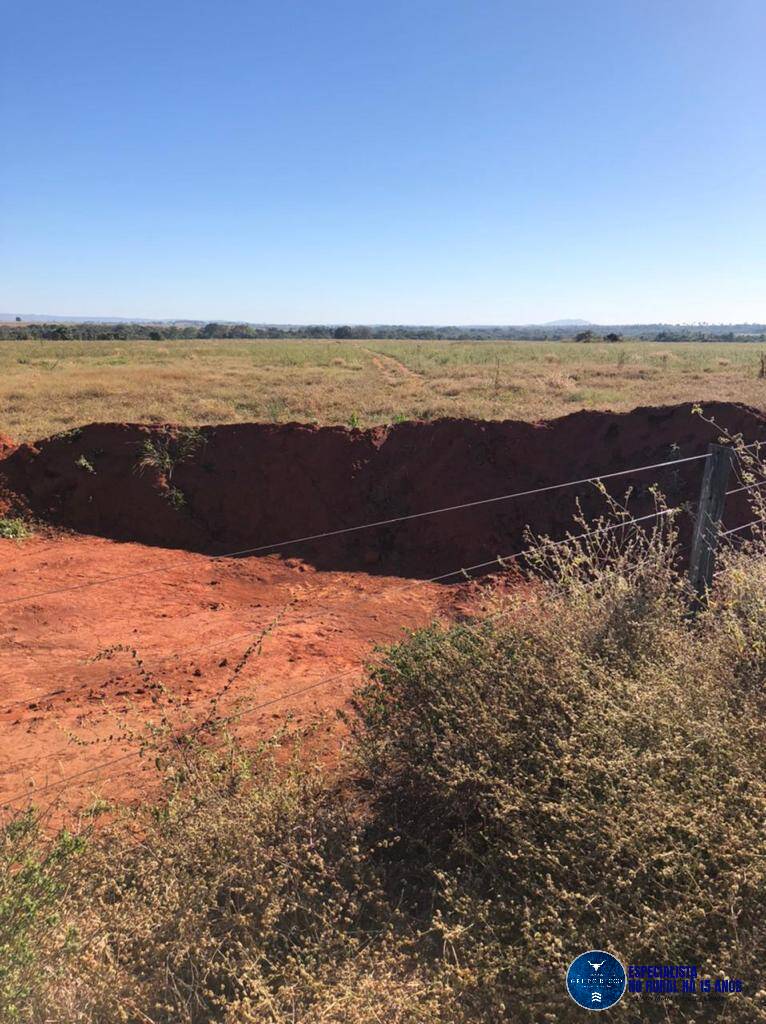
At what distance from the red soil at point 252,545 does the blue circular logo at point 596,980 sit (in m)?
2.29

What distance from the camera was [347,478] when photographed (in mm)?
10062

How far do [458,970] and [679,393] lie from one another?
46.5ft

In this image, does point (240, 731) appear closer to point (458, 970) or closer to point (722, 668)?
point (458, 970)

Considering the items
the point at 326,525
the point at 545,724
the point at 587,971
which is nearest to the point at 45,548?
the point at 326,525

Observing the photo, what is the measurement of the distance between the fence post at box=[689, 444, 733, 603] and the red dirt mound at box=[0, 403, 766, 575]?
15.2 ft

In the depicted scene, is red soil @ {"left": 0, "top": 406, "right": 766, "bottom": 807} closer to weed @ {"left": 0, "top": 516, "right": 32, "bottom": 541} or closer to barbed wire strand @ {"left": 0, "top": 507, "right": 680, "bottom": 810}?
barbed wire strand @ {"left": 0, "top": 507, "right": 680, "bottom": 810}

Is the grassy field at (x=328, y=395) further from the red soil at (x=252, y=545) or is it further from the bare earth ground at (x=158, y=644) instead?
the bare earth ground at (x=158, y=644)

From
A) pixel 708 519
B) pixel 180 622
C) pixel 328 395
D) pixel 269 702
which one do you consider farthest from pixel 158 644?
pixel 328 395

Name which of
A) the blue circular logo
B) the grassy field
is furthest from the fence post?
the grassy field

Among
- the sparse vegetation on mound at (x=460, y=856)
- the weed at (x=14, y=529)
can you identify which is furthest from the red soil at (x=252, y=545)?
the sparse vegetation on mound at (x=460, y=856)

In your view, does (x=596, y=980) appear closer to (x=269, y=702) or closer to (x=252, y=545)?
(x=269, y=702)

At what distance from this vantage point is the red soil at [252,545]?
17.3ft

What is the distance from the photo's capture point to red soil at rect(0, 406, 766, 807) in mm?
5277

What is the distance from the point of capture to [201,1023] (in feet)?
7.04
